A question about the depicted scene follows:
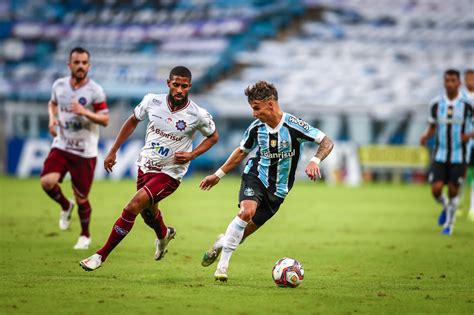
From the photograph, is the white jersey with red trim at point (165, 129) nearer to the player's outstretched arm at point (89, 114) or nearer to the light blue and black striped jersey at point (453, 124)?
the player's outstretched arm at point (89, 114)

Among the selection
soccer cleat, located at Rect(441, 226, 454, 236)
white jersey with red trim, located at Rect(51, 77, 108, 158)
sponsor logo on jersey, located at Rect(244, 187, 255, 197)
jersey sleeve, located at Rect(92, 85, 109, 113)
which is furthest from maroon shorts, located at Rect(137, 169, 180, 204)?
soccer cleat, located at Rect(441, 226, 454, 236)

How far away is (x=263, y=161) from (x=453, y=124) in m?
6.92

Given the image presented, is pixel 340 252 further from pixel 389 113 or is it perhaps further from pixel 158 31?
pixel 158 31

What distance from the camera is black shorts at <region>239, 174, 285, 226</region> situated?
33.2 ft

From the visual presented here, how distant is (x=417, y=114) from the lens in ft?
127

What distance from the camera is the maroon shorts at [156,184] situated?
1034 centimetres

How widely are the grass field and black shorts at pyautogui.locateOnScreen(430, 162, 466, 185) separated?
1.01 m

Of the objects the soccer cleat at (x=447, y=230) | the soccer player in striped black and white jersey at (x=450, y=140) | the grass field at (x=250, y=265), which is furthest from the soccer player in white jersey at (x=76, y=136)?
the soccer cleat at (x=447, y=230)

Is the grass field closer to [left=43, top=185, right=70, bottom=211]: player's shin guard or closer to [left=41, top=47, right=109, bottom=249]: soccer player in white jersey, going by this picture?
[left=43, top=185, right=70, bottom=211]: player's shin guard

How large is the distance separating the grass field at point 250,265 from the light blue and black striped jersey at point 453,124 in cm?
146

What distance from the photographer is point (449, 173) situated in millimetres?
16312

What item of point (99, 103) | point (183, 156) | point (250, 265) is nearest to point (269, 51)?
point (99, 103)

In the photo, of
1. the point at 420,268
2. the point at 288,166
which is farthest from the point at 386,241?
the point at 288,166

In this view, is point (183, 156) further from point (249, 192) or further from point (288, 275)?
point (288, 275)
